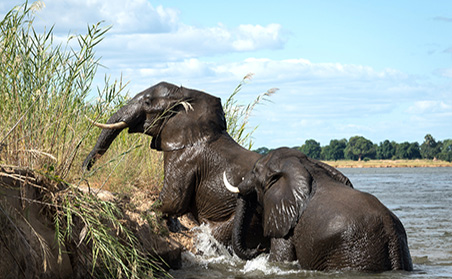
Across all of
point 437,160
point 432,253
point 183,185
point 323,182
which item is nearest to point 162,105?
point 183,185

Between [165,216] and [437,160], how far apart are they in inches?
3665

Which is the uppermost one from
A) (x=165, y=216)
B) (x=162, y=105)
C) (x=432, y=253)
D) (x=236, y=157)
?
(x=162, y=105)

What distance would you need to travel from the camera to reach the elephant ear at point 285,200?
7.65 m

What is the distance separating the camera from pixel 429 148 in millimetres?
102875

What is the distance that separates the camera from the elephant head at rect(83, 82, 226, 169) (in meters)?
8.88

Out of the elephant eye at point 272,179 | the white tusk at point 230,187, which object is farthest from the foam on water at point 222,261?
the elephant eye at point 272,179

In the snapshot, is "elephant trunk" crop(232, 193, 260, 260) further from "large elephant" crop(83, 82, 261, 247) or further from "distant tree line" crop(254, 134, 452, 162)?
"distant tree line" crop(254, 134, 452, 162)

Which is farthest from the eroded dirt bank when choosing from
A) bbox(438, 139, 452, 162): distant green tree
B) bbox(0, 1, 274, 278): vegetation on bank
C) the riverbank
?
bbox(438, 139, 452, 162): distant green tree

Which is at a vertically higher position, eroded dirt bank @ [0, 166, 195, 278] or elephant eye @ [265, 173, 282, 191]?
elephant eye @ [265, 173, 282, 191]

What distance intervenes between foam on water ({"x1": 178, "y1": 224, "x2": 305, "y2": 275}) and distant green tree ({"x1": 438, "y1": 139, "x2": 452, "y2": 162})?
91.6 meters

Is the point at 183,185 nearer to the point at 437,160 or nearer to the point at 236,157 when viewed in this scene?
the point at 236,157

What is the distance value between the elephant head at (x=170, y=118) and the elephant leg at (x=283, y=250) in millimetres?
1702

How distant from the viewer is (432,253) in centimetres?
1048

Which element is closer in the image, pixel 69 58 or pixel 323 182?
pixel 69 58
